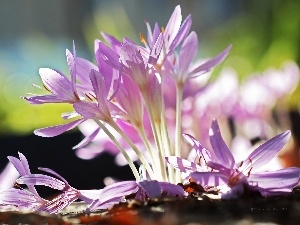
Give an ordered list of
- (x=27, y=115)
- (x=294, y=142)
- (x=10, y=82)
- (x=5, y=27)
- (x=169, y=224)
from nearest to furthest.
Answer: (x=169, y=224) → (x=294, y=142) → (x=27, y=115) → (x=10, y=82) → (x=5, y=27)

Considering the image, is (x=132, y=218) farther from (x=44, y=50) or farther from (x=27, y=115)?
(x=44, y=50)

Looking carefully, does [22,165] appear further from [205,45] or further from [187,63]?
[205,45]

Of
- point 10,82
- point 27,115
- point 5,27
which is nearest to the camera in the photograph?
point 27,115

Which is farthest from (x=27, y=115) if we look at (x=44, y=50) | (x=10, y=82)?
(x=44, y=50)

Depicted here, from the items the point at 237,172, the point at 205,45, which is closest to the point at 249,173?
the point at 237,172

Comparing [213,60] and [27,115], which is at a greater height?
[27,115]

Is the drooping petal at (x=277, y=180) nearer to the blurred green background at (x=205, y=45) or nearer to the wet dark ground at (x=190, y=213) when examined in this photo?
the wet dark ground at (x=190, y=213)

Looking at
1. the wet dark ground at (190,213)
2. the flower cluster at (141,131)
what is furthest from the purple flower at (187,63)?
the wet dark ground at (190,213)
